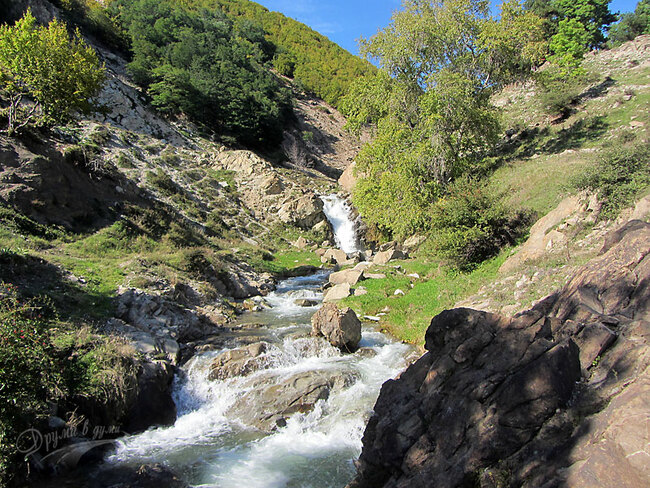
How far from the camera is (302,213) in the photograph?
122 ft

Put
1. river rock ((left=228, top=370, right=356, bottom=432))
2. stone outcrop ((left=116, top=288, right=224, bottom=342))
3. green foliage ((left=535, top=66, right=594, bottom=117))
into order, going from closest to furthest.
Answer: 1. river rock ((left=228, top=370, right=356, bottom=432))
2. stone outcrop ((left=116, top=288, right=224, bottom=342))
3. green foliage ((left=535, top=66, right=594, bottom=117))

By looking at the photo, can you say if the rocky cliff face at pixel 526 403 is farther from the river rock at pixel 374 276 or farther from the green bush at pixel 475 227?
the river rock at pixel 374 276

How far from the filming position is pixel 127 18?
181 ft

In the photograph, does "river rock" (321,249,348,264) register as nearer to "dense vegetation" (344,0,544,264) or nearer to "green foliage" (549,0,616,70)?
"dense vegetation" (344,0,544,264)

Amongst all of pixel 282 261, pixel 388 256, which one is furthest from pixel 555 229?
pixel 282 261

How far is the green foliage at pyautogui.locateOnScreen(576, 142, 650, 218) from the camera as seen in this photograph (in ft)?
36.3

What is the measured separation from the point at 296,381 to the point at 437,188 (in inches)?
587

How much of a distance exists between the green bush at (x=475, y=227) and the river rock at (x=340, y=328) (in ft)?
19.6

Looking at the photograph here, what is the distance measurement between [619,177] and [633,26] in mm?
68237

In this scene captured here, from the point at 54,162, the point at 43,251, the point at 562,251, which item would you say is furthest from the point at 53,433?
the point at 54,162

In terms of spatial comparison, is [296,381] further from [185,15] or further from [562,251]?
[185,15]

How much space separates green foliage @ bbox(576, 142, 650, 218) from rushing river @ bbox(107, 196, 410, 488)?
8.28 meters

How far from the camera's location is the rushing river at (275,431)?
7.32 m

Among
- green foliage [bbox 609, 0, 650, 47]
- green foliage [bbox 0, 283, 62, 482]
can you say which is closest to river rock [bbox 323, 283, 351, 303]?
green foliage [bbox 0, 283, 62, 482]
